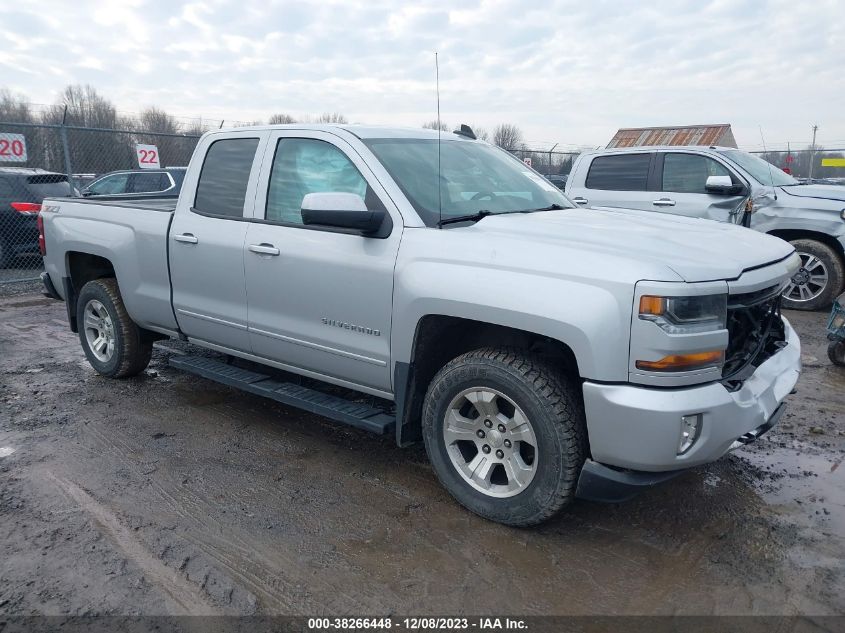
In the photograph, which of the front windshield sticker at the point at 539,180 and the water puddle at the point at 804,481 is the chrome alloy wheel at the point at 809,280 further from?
the front windshield sticker at the point at 539,180

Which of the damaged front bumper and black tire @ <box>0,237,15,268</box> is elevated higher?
the damaged front bumper

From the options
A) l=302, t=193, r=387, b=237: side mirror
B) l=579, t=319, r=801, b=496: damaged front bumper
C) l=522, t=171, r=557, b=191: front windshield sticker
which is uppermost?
l=522, t=171, r=557, b=191: front windshield sticker

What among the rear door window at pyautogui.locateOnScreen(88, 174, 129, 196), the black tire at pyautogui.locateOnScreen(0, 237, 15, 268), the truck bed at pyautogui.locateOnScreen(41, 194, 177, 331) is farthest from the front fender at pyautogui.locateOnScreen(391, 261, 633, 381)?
the rear door window at pyautogui.locateOnScreen(88, 174, 129, 196)

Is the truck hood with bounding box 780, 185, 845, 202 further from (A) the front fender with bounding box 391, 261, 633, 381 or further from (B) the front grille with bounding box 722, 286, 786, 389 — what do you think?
(A) the front fender with bounding box 391, 261, 633, 381

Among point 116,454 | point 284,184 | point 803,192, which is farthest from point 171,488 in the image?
point 803,192

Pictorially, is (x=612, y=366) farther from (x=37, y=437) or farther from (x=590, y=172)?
(x=590, y=172)

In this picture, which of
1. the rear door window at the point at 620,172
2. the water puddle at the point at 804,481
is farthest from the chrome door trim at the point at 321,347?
the rear door window at the point at 620,172

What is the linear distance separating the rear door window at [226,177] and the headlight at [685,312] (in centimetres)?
→ 270

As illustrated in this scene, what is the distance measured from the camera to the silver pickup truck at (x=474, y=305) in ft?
9.26

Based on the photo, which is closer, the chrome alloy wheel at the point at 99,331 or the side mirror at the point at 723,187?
the chrome alloy wheel at the point at 99,331

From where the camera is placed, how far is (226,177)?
14.9ft

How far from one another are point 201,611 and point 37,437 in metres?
2.47

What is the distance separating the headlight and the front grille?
151 millimetres

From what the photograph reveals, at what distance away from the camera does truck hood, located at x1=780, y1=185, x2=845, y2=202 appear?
834 centimetres
